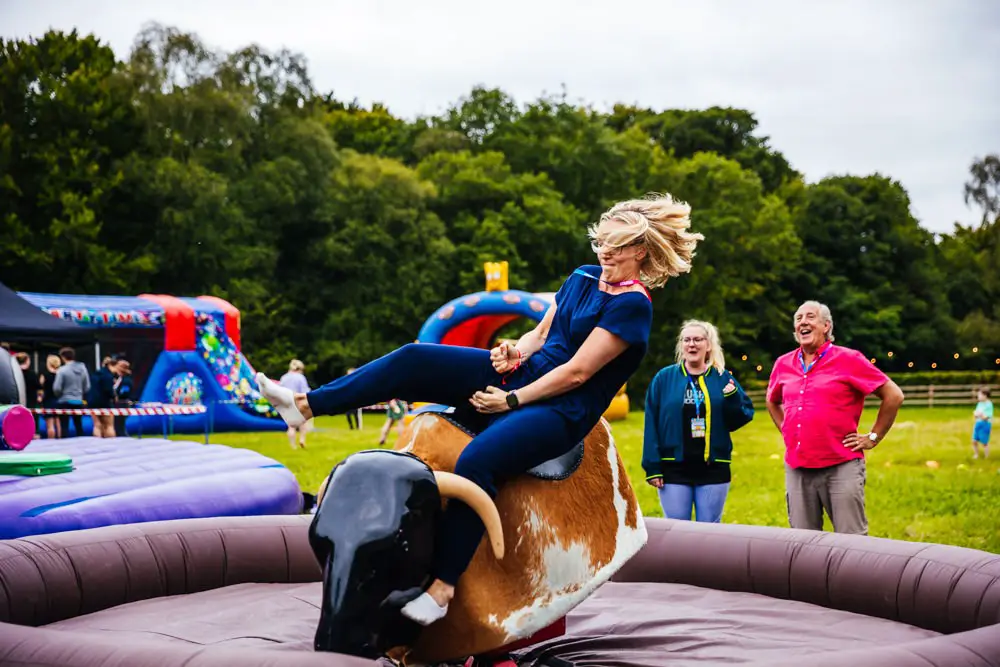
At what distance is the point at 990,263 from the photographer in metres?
39.5

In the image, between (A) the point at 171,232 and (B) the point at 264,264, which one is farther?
(B) the point at 264,264

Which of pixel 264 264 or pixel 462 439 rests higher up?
pixel 264 264

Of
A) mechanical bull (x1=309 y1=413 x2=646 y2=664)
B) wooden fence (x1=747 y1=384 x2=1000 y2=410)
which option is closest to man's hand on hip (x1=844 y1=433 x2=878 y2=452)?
mechanical bull (x1=309 y1=413 x2=646 y2=664)

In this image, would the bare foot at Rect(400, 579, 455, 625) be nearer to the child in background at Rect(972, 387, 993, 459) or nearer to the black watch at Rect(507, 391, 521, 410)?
the black watch at Rect(507, 391, 521, 410)

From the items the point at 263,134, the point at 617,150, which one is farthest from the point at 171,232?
the point at 617,150

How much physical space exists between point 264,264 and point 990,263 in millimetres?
27709

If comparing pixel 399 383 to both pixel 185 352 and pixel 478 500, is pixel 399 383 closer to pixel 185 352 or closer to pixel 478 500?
pixel 478 500

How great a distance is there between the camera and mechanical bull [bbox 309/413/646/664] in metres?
3.12

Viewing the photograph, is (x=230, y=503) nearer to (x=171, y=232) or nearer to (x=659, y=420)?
(x=659, y=420)

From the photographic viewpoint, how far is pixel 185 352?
18781 mm

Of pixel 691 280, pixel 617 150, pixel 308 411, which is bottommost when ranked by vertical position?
pixel 308 411

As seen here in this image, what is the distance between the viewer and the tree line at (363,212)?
86.3 feet

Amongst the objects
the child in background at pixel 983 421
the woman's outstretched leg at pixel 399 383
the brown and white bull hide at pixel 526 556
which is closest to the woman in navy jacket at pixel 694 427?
the brown and white bull hide at pixel 526 556

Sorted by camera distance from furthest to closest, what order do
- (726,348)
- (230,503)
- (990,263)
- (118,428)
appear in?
(990,263) → (726,348) → (118,428) → (230,503)
